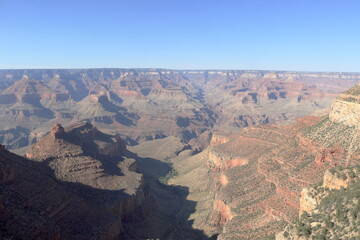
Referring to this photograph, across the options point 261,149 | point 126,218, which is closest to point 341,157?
point 261,149

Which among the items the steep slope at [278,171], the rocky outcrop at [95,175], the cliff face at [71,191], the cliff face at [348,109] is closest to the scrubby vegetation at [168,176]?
the cliff face at [71,191]

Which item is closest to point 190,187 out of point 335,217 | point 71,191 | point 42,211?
point 71,191

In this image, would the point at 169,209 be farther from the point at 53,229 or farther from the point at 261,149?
the point at 53,229

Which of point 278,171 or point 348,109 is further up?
point 348,109

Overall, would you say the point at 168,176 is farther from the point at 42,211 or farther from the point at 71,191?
the point at 42,211

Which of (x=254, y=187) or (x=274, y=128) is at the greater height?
(x=274, y=128)

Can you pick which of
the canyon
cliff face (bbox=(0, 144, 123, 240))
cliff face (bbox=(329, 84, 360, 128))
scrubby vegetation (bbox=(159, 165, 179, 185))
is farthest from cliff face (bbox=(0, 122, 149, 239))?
cliff face (bbox=(329, 84, 360, 128))

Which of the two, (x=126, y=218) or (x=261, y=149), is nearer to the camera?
(x=126, y=218)

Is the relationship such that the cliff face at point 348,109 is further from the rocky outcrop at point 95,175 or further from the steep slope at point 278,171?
the rocky outcrop at point 95,175

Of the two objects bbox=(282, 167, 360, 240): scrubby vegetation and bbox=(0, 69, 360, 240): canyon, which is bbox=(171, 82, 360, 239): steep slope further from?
bbox=(282, 167, 360, 240): scrubby vegetation

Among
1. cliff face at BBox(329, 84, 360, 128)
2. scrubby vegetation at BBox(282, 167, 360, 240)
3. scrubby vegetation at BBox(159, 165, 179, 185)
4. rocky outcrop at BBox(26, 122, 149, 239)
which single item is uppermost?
cliff face at BBox(329, 84, 360, 128)

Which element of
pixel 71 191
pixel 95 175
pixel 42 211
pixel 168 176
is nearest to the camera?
pixel 42 211
